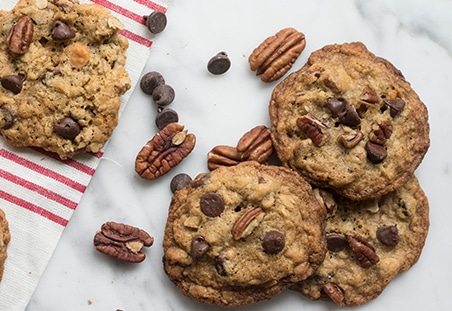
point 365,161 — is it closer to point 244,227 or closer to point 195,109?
point 244,227

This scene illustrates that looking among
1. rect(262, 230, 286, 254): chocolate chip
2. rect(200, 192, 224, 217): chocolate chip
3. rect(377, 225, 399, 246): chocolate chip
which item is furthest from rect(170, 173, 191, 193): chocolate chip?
rect(377, 225, 399, 246): chocolate chip

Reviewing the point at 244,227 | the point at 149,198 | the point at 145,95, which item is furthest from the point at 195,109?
the point at 244,227

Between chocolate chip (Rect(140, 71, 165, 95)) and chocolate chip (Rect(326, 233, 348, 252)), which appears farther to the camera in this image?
chocolate chip (Rect(140, 71, 165, 95))

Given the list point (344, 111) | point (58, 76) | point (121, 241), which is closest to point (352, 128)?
point (344, 111)

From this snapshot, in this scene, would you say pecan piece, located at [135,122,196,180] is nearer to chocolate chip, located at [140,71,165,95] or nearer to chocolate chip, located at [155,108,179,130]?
chocolate chip, located at [155,108,179,130]

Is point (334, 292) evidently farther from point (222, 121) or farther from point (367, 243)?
point (222, 121)

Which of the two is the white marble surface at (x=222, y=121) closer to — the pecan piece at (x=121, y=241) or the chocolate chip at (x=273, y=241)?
the pecan piece at (x=121, y=241)
